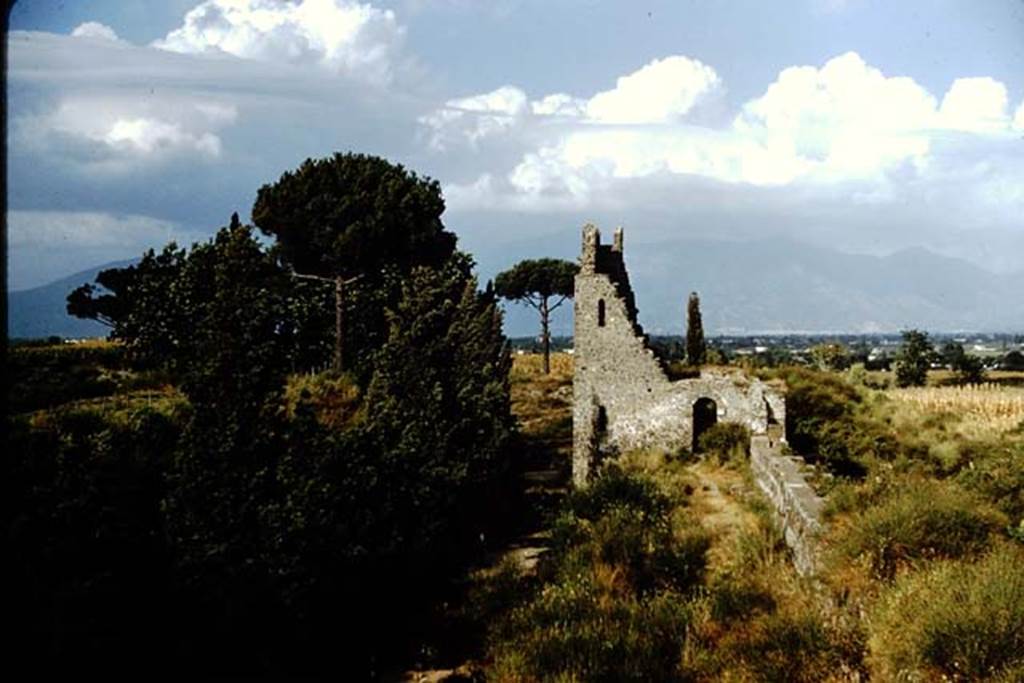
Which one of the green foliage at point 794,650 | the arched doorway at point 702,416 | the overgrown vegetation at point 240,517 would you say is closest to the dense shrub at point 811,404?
the arched doorway at point 702,416

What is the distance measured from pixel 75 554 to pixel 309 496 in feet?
10.5

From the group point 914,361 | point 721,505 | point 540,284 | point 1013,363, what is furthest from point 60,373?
point 1013,363

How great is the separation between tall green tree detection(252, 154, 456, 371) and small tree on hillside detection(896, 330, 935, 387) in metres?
31.6

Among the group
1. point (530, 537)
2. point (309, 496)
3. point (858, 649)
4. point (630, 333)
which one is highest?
point (630, 333)

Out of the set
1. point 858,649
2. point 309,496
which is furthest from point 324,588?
point 858,649

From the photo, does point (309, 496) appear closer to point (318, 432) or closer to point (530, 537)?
point (318, 432)

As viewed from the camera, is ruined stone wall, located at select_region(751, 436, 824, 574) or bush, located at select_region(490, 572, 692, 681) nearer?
bush, located at select_region(490, 572, 692, 681)

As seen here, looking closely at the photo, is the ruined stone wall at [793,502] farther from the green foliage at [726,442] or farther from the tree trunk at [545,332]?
the tree trunk at [545,332]

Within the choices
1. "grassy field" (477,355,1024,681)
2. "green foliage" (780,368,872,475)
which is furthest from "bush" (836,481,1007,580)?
"green foliage" (780,368,872,475)

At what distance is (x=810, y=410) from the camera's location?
2541 centimetres

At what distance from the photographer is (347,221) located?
35281 millimetres

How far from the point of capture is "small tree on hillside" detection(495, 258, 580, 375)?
49.8 meters

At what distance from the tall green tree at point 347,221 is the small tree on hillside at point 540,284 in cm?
1341

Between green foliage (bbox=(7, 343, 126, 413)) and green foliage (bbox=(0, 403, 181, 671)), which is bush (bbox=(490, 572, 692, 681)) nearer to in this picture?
green foliage (bbox=(0, 403, 181, 671))
